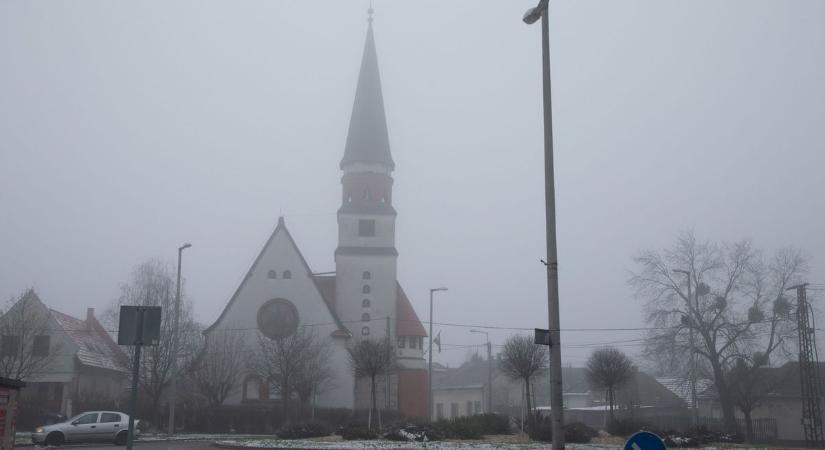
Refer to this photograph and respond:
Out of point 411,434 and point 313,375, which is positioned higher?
point 313,375

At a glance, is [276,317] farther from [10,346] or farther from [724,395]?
[724,395]

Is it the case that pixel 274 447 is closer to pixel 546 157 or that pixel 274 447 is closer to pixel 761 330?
pixel 546 157

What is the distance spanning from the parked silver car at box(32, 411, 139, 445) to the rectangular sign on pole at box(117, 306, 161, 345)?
65.1 feet

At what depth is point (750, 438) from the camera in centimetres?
4369

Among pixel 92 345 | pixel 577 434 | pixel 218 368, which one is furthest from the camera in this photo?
pixel 92 345

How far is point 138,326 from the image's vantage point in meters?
12.2

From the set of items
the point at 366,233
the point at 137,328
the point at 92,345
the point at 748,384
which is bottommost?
the point at 748,384

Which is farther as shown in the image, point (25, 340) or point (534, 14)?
point (25, 340)

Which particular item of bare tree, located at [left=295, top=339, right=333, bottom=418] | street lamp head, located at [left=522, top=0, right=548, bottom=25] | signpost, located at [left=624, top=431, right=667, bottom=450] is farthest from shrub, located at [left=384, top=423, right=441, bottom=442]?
bare tree, located at [left=295, top=339, right=333, bottom=418]

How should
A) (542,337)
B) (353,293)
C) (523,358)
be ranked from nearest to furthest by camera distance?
(542,337) < (523,358) < (353,293)

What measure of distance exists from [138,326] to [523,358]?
22050 mm

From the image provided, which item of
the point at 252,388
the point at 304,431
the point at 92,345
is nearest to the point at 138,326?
the point at 304,431

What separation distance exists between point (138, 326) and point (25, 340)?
38.5 m

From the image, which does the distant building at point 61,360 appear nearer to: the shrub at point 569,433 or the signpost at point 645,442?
the shrub at point 569,433
